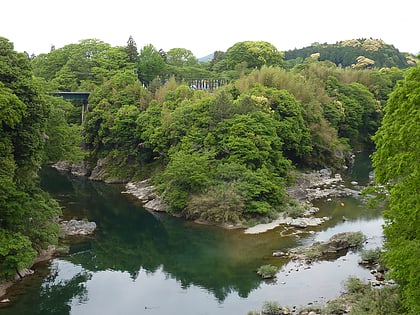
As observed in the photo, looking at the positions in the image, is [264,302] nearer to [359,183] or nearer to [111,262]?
[111,262]

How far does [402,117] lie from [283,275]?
39.3 ft

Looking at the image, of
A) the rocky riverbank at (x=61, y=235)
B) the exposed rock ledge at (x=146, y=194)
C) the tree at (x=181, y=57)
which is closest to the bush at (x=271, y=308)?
the rocky riverbank at (x=61, y=235)

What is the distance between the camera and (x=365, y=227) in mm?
31266

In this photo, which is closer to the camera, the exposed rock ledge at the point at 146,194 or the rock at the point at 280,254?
the rock at the point at 280,254

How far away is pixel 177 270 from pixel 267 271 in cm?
480

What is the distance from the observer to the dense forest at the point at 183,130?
21828 millimetres

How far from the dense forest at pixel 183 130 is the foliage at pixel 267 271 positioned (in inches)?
306

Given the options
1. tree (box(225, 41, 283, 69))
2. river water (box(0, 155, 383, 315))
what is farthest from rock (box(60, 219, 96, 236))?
tree (box(225, 41, 283, 69))

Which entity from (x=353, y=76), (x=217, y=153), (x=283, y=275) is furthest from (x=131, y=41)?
(x=283, y=275)

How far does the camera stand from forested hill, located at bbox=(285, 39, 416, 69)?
351 ft

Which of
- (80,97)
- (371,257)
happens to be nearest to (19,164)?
(371,257)

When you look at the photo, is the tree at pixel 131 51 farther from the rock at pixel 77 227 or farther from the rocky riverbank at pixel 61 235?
the rocky riverbank at pixel 61 235

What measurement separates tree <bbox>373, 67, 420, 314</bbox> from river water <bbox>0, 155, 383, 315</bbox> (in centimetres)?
730

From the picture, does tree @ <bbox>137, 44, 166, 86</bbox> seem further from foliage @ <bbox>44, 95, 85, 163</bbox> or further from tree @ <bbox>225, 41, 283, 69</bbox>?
foliage @ <bbox>44, 95, 85, 163</bbox>
